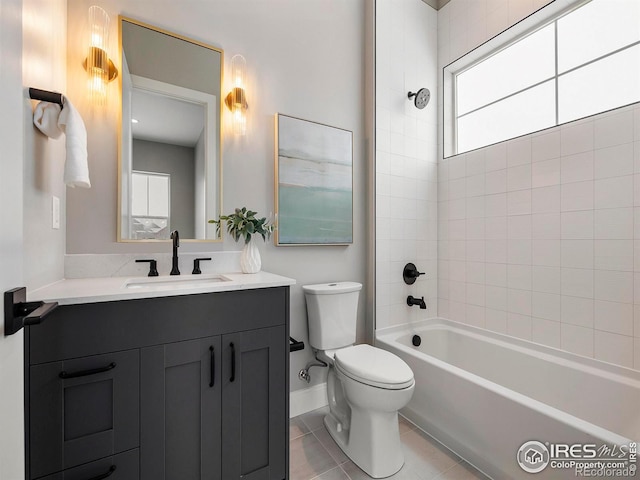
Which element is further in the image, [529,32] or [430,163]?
[430,163]

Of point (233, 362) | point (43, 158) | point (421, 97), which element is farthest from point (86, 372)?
point (421, 97)

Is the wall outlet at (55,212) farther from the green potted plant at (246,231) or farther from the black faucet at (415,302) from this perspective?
the black faucet at (415,302)

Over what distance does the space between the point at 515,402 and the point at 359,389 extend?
0.68m

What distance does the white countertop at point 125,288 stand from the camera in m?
0.94

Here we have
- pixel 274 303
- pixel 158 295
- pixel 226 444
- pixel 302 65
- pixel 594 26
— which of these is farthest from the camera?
pixel 302 65

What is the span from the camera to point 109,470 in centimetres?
97

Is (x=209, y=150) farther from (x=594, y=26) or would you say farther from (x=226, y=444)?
(x=594, y=26)

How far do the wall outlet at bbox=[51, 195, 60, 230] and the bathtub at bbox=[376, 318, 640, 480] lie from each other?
75.3 inches

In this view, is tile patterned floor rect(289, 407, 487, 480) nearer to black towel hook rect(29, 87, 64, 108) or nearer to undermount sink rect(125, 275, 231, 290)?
undermount sink rect(125, 275, 231, 290)

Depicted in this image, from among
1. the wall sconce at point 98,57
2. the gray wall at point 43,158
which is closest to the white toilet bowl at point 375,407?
the gray wall at point 43,158

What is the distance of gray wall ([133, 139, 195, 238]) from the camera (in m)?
1.55

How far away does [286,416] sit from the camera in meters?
1.32

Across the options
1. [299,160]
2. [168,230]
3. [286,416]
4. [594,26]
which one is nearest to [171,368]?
[286,416]

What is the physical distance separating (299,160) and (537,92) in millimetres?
1726
